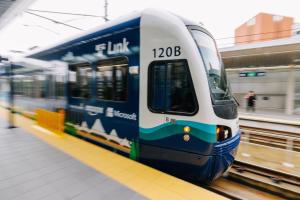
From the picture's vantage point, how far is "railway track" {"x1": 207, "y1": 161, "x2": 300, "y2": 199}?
164 inches

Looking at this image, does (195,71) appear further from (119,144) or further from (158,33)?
(119,144)

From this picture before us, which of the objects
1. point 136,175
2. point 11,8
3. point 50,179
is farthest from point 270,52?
point 50,179

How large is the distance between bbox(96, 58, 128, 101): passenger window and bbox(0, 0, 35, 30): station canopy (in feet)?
6.28

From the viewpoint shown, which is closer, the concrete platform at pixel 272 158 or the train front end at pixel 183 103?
the train front end at pixel 183 103

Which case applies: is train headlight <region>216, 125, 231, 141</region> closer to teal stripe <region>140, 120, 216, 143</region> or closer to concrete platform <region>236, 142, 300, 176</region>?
teal stripe <region>140, 120, 216, 143</region>

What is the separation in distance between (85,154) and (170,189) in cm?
233

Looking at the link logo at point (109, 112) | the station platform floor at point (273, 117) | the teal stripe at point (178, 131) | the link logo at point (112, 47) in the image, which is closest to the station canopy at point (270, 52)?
the station platform floor at point (273, 117)

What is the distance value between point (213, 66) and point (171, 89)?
0.95 metres

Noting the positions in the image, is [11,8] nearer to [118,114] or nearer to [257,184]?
[118,114]

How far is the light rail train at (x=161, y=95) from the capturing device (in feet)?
12.2

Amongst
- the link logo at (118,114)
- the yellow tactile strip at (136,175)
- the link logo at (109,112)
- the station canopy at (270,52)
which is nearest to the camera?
the yellow tactile strip at (136,175)

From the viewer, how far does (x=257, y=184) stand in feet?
15.0

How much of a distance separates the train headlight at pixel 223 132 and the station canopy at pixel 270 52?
8.62 m

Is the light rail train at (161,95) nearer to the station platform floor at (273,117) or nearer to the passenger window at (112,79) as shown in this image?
the passenger window at (112,79)
